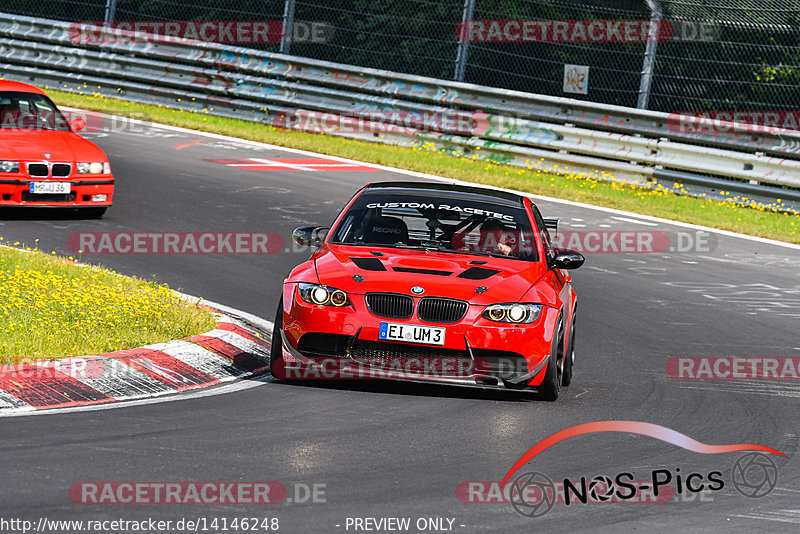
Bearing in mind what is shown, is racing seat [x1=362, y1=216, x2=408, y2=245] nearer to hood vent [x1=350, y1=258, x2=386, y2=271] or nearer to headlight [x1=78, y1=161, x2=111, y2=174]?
hood vent [x1=350, y1=258, x2=386, y2=271]

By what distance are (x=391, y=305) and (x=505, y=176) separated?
35.9 feet

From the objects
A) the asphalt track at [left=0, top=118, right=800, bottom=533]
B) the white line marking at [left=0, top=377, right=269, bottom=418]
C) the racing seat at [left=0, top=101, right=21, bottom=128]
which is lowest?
the white line marking at [left=0, top=377, right=269, bottom=418]

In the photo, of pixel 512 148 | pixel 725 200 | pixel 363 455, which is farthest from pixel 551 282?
pixel 512 148

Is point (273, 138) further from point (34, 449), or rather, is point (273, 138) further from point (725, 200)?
point (34, 449)

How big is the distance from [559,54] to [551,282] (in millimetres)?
16519

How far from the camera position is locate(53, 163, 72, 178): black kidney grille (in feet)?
45.2

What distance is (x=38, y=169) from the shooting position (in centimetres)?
1368

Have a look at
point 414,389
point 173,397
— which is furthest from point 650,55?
point 173,397

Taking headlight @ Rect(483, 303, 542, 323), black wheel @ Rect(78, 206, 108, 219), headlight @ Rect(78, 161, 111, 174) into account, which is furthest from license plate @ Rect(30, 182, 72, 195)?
headlight @ Rect(483, 303, 542, 323)

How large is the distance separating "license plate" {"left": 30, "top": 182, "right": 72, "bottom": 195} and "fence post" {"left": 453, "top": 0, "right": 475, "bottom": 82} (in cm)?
809

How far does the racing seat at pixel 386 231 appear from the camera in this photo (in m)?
9.37

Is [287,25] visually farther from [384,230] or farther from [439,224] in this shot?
[384,230]

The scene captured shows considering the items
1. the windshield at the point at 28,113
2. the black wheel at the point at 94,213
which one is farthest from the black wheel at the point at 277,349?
the windshield at the point at 28,113

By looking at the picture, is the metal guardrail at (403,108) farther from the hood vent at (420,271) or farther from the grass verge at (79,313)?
the hood vent at (420,271)
